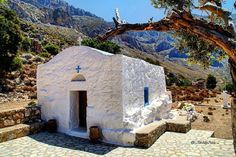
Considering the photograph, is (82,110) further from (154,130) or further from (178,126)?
(178,126)

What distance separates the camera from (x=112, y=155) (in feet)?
31.9

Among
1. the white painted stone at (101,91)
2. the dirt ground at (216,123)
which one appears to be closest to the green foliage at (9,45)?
the dirt ground at (216,123)

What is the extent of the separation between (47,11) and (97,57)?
14291 centimetres

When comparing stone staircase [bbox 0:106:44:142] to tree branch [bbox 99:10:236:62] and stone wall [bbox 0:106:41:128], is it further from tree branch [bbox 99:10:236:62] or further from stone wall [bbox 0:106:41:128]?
tree branch [bbox 99:10:236:62]

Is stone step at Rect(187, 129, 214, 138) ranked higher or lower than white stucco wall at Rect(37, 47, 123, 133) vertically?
lower

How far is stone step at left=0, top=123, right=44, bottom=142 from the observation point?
11232 mm

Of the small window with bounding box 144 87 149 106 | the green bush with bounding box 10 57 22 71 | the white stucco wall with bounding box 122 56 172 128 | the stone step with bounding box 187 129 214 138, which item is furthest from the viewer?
the green bush with bounding box 10 57 22 71

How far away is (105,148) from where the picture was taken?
1063 centimetres

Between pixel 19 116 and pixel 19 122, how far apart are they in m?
0.29

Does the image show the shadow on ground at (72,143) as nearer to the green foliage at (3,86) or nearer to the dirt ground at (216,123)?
the dirt ground at (216,123)

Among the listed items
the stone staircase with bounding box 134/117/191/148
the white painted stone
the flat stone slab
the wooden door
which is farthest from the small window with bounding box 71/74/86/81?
the flat stone slab

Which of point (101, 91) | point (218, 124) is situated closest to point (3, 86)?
point (101, 91)

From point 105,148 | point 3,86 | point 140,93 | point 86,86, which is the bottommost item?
point 105,148

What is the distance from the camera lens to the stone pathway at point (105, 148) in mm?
9797
